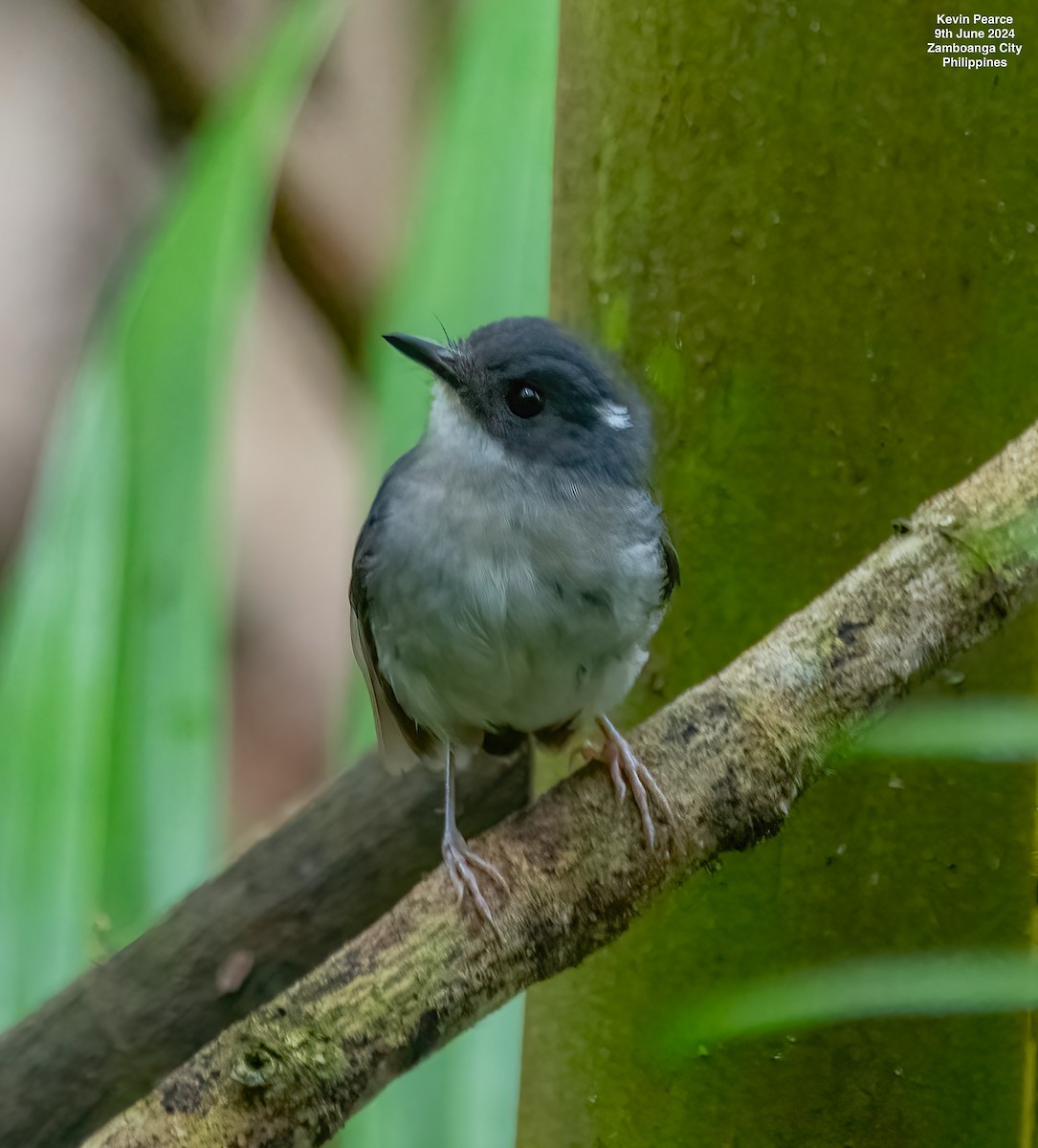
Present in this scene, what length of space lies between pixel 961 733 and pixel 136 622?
951mm

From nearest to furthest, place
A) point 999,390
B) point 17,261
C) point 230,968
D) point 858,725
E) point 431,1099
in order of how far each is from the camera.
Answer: point 858,725 → point 999,390 → point 230,968 → point 431,1099 → point 17,261

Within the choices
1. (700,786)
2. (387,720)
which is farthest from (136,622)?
(700,786)

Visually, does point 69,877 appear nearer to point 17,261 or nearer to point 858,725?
point 858,725

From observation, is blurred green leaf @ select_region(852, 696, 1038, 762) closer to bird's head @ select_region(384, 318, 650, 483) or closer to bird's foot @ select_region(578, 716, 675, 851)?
bird's foot @ select_region(578, 716, 675, 851)

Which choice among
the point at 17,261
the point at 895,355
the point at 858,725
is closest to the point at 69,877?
the point at 858,725

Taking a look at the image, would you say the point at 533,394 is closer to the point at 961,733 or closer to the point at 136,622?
the point at 961,733

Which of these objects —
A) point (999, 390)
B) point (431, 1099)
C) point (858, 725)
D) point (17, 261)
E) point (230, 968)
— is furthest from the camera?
point (17, 261)

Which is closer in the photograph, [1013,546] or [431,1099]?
[1013,546]

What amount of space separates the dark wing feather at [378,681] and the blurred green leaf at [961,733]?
18.2 inches

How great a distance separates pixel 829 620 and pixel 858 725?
0.28ft

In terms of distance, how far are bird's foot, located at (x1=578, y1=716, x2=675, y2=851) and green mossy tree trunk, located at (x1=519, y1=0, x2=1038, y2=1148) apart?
16cm

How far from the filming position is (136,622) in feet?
4.56

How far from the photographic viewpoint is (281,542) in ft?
8.91

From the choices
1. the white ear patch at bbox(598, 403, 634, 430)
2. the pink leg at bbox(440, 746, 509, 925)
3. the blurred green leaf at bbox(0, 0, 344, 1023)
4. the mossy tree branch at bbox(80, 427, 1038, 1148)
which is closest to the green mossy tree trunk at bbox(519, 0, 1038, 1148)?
the white ear patch at bbox(598, 403, 634, 430)
